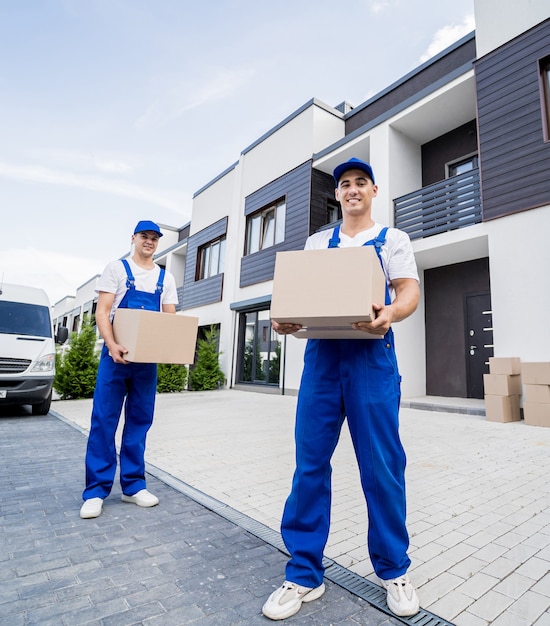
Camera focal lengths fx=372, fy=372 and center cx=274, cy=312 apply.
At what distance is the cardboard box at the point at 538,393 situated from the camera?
5.54 m

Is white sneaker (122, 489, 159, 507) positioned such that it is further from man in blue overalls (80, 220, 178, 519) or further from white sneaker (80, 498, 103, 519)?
white sneaker (80, 498, 103, 519)

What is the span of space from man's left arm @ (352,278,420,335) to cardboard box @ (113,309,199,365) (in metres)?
1.30

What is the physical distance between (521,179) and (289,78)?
19.7 feet

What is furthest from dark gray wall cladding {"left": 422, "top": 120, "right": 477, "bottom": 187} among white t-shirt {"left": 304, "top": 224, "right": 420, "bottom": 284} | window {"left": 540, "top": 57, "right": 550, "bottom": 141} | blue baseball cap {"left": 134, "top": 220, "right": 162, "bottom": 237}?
white t-shirt {"left": 304, "top": 224, "right": 420, "bottom": 284}

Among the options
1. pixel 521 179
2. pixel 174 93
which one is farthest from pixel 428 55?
pixel 174 93

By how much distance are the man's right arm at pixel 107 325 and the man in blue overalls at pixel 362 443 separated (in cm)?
133

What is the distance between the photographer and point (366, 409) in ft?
4.92

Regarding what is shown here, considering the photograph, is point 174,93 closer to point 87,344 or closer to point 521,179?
point 87,344

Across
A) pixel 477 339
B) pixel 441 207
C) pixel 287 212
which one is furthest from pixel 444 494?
pixel 287 212

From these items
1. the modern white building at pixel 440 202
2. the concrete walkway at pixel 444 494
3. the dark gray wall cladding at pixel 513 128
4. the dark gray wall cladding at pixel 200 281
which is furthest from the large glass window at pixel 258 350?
the dark gray wall cladding at pixel 513 128

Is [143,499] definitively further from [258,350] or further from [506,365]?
[258,350]

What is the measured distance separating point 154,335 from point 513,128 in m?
7.83

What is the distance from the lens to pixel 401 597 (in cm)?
143

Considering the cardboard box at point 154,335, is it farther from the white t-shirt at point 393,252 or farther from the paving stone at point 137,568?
the white t-shirt at point 393,252
